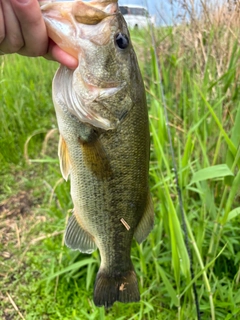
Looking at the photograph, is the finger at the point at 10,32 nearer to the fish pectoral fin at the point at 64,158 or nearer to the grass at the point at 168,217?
the fish pectoral fin at the point at 64,158

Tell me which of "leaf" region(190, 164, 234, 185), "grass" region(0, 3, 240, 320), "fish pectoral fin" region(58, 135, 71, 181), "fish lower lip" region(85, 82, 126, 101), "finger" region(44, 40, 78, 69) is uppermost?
"finger" region(44, 40, 78, 69)

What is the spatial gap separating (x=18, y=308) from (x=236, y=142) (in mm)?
1513

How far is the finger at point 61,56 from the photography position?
1.08 metres

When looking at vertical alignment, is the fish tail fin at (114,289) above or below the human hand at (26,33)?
below

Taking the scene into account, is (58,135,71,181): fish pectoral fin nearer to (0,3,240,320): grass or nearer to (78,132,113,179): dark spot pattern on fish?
(78,132,113,179): dark spot pattern on fish

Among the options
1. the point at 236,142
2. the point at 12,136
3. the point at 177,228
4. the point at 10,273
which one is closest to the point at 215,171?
the point at 236,142

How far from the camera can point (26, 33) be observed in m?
1.01

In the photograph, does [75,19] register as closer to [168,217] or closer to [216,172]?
[216,172]

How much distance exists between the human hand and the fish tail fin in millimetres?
903

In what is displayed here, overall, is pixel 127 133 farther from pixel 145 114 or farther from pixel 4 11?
pixel 4 11

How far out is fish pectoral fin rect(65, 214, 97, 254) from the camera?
1434 millimetres

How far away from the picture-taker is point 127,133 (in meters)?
1.19

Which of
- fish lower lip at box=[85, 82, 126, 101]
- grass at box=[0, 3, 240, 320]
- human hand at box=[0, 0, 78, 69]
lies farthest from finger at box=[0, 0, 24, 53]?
grass at box=[0, 3, 240, 320]

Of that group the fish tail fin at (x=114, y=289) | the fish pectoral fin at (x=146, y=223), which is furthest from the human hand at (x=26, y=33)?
the fish tail fin at (x=114, y=289)
